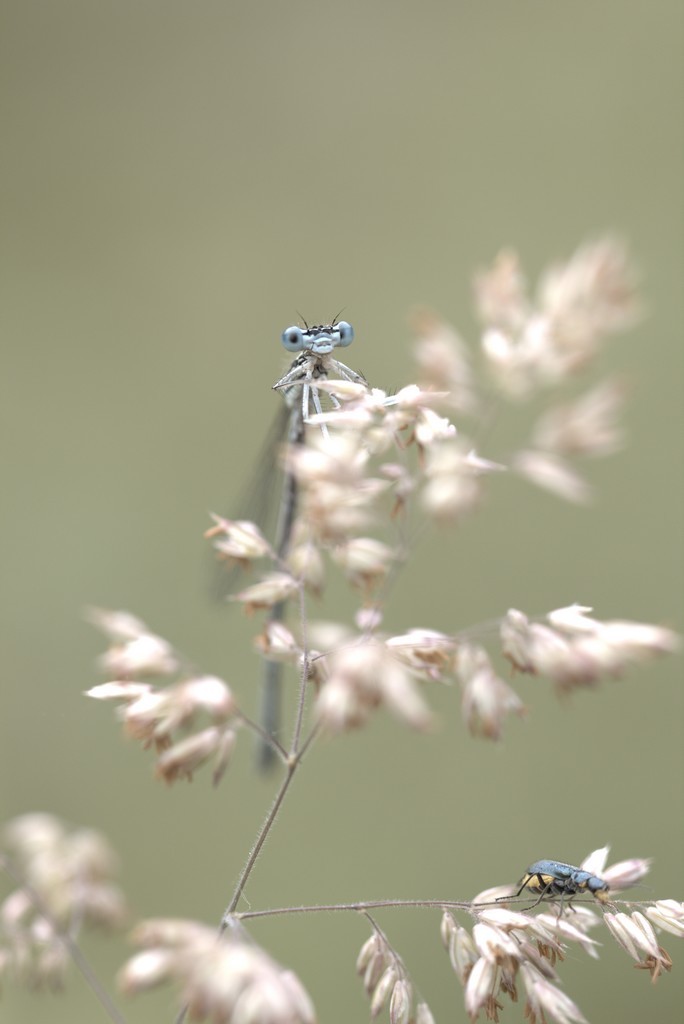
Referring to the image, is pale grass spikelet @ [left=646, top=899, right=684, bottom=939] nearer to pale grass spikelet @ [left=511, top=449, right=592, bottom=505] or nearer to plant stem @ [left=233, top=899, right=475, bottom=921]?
plant stem @ [left=233, top=899, right=475, bottom=921]

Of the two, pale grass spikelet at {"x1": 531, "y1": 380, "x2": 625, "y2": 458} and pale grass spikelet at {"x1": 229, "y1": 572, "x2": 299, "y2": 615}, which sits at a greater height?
pale grass spikelet at {"x1": 531, "y1": 380, "x2": 625, "y2": 458}

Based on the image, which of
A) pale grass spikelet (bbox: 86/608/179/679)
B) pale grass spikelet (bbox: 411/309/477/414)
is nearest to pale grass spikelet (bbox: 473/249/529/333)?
pale grass spikelet (bbox: 411/309/477/414)

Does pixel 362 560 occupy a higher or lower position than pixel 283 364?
lower

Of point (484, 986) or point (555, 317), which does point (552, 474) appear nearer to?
point (555, 317)

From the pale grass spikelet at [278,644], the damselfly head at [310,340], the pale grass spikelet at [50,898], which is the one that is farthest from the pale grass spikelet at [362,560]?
the pale grass spikelet at [50,898]

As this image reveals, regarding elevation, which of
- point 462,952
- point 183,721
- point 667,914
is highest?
Result: point 183,721

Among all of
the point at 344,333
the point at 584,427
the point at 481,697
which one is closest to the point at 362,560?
the point at 481,697

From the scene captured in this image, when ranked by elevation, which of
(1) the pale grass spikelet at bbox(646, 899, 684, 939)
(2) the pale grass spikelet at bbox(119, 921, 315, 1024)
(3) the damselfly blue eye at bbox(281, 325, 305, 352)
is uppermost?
(3) the damselfly blue eye at bbox(281, 325, 305, 352)
